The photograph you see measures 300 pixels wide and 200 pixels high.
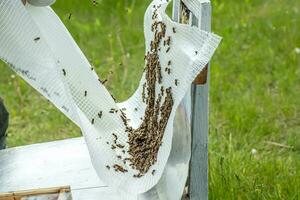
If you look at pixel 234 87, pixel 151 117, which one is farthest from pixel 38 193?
pixel 234 87

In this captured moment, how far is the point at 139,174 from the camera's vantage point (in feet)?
6.91

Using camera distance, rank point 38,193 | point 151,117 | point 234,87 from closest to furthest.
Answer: point 38,193, point 151,117, point 234,87

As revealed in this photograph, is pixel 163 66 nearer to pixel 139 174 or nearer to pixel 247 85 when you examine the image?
pixel 139 174

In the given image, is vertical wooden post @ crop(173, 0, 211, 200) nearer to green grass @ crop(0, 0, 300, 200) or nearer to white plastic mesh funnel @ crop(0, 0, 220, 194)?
white plastic mesh funnel @ crop(0, 0, 220, 194)

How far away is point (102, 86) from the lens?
224 centimetres

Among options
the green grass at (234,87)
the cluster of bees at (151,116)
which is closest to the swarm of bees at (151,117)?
the cluster of bees at (151,116)

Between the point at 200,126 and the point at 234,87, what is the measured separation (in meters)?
2.15

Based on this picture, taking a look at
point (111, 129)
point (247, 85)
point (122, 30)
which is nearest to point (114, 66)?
point (122, 30)

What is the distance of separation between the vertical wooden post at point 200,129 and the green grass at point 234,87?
654 mm

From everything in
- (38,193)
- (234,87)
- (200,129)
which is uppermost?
(200,129)

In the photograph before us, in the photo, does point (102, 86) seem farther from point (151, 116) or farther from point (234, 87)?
point (234, 87)

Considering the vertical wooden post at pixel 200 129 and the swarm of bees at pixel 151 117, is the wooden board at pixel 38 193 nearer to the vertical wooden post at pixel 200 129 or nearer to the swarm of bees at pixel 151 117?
the swarm of bees at pixel 151 117

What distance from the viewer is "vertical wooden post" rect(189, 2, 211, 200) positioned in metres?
1.94

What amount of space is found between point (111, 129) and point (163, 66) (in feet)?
1.11
